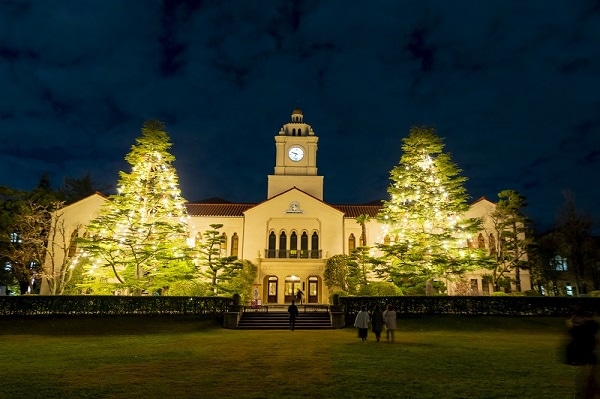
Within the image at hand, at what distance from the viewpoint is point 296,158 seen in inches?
1748

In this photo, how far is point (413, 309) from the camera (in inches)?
903

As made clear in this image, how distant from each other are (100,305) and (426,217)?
19956 millimetres

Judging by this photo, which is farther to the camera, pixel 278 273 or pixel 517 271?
pixel 278 273

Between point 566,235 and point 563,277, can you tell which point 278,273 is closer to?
point 566,235

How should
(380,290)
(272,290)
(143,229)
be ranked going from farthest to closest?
(272,290) → (380,290) → (143,229)

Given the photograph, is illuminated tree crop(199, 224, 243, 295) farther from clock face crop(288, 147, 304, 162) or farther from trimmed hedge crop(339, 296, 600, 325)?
clock face crop(288, 147, 304, 162)

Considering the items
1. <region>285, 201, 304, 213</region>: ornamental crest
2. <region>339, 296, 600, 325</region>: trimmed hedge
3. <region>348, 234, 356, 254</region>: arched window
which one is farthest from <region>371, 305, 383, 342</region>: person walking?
<region>285, 201, 304, 213</region>: ornamental crest

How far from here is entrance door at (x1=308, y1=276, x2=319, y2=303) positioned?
34281 millimetres

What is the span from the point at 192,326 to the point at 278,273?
46.2 ft

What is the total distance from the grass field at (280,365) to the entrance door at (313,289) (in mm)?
15749

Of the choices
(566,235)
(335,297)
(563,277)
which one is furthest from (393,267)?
(563,277)

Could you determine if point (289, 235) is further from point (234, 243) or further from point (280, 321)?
point (280, 321)

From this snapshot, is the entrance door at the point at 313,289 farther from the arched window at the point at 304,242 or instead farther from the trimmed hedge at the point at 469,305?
the trimmed hedge at the point at 469,305

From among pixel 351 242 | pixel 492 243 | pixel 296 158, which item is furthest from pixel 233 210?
pixel 492 243
